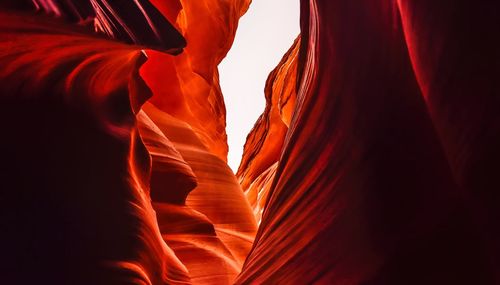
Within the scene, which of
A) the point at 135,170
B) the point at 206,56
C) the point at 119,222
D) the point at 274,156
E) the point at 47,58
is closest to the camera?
the point at 47,58

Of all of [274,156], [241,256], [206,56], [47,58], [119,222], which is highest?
[47,58]

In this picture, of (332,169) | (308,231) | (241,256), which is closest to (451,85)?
(332,169)

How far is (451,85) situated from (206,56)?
499 cm

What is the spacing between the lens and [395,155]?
1.58 meters

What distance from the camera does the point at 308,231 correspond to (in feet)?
5.89

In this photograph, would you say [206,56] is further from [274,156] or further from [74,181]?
[74,181]

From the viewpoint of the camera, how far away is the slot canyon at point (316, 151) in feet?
4.70

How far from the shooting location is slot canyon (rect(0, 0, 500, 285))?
1432 millimetres

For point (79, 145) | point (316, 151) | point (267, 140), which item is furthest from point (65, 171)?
point (267, 140)

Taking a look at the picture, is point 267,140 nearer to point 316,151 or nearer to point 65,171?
point 316,151

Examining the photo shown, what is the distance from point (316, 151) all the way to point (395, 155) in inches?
15.4

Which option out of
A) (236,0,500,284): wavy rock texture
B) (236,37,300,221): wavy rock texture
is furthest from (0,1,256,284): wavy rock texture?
(236,37,300,221): wavy rock texture

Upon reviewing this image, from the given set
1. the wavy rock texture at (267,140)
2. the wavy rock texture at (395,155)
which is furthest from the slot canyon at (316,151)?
the wavy rock texture at (267,140)

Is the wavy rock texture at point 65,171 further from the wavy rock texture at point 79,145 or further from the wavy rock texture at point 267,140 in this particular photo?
the wavy rock texture at point 267,140
